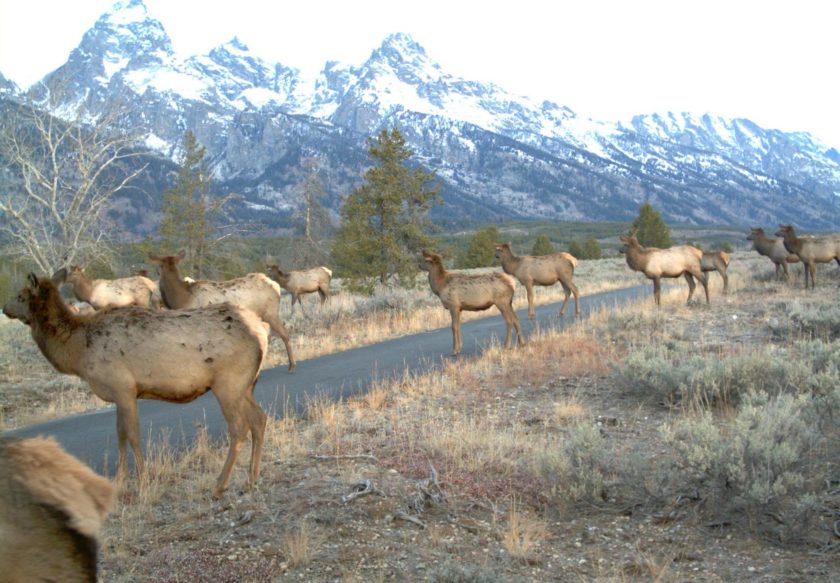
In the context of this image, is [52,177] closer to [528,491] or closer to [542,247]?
[528,491]

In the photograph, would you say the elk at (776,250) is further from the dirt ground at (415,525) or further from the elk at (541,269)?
the dirt ground at (415,525)

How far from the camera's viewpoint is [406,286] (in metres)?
28.0

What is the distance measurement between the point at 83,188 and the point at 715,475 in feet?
72.1

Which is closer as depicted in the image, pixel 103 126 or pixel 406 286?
pixel 103 126

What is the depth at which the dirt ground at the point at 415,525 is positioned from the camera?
15.6 ft

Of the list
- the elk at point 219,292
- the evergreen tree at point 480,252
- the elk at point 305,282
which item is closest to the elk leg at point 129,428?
the elk at point 219,292

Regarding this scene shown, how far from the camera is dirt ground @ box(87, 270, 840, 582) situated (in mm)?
4754

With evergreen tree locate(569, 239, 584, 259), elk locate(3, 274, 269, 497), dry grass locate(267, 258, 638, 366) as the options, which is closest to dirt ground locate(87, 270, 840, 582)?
elk locate(3, 274, 269, 497)

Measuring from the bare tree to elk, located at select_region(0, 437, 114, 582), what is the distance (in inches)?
845

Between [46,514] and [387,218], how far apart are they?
25384 mm

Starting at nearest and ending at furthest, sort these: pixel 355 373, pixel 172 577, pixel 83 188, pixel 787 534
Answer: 1. pixel 172 577
2. pixel 787 534
3. pixel 355 373
4. pixel 83 188

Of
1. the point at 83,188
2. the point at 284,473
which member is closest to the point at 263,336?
the point at 284,473

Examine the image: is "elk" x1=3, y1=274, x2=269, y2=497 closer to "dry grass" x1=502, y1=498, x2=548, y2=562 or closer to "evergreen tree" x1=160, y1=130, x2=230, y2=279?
"dry grass" x1=502, y1=498, x2=548, y2=562

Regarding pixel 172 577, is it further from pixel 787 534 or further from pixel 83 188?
pixel 83 188
